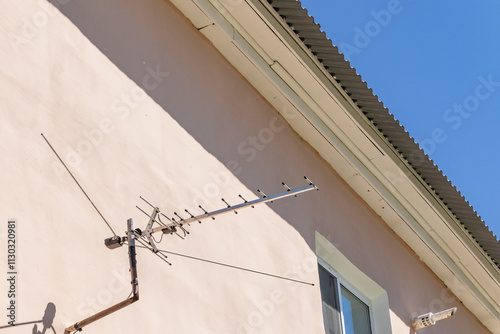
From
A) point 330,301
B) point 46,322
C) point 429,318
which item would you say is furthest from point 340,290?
point 46,322

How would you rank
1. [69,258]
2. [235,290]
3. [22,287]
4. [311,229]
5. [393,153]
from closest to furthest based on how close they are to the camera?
[22,287] < [69,258] < [235,290] < [311,229] < [393,153]

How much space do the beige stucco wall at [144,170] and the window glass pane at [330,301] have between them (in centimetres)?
34

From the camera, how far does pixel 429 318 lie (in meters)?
10.7

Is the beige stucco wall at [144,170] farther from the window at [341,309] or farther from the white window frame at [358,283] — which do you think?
the window at [341,309]

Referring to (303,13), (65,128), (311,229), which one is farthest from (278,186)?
(65,128)

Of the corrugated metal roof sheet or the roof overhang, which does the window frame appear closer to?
the roof overhang

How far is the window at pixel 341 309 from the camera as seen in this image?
31.0 ft

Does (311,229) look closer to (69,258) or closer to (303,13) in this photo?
(303,13)

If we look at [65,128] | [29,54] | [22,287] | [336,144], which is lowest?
[22,287]

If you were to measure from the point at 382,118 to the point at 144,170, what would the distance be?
→ 3.26 metres

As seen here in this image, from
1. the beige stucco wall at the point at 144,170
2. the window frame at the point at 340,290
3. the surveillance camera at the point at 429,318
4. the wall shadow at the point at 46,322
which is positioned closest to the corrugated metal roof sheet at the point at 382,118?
the beige stucco wall at the point at 144,170

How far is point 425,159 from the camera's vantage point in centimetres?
1043

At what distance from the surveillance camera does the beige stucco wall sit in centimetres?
143

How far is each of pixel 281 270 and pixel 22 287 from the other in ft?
10.0
